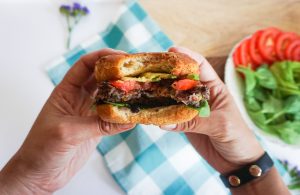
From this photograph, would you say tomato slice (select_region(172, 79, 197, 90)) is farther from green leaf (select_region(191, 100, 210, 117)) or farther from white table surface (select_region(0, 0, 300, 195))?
white table surface (select_region(0, 0, 300, 195))

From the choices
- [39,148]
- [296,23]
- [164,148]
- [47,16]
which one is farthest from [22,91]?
[296,23]

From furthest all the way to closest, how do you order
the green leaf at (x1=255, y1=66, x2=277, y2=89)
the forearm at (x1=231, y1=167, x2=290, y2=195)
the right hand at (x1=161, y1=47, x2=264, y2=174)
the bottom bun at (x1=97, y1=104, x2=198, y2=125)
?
the green leaf at (x1=255, y1=66, x2=277, y2=89), the forearm at (x1=231, y1=167, x2=290, y2=195), the right hand at (x1=161, y1=47, x2=264, y2=174), the bottom bun at (x1=97, y1=104, x2=198, y2=125)

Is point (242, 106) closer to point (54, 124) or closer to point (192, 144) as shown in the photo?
point (192, 144)

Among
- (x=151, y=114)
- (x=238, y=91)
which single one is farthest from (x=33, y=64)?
(x=238, y=91)

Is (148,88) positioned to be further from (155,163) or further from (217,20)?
(217,20)

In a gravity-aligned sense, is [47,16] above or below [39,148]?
above

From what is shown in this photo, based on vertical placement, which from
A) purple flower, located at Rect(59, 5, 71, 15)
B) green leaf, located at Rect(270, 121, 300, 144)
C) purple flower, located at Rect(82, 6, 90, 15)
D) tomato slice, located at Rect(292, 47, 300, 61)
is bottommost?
green leaf, located at Rect(270, 121, 300, 144)

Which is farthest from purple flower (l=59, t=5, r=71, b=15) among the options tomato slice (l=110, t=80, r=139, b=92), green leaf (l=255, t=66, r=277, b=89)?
green leaf (l=255, t=66, r=277, b=89)
